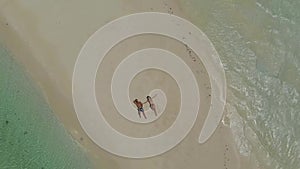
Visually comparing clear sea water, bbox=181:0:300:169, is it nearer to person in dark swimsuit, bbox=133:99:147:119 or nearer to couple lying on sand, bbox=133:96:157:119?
couple lying on sand, bbox=133:96:157:119

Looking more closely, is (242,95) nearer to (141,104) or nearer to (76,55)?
(141,104)

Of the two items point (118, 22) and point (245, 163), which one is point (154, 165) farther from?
point (118, 22)

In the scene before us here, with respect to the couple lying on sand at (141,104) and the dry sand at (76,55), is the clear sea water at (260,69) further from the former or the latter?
the couple lying on sand at (141,104)

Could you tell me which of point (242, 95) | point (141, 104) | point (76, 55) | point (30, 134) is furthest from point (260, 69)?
point (30, 134)

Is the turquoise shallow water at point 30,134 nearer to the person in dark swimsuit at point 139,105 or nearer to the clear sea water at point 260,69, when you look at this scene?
the person in dark swimsuit at point 139,105

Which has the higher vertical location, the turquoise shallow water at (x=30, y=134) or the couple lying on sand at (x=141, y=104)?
the couple lying on sand at (x=141, y=104)

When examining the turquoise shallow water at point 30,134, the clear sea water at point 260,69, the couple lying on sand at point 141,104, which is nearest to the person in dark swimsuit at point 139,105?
the couple lying on sand at point 141,104

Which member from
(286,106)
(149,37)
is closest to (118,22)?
(149,37)

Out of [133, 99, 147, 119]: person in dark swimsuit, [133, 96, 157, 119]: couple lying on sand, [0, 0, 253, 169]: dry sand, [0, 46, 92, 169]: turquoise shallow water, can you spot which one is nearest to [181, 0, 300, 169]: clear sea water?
[0, 0, 253, 169]: dry sand
